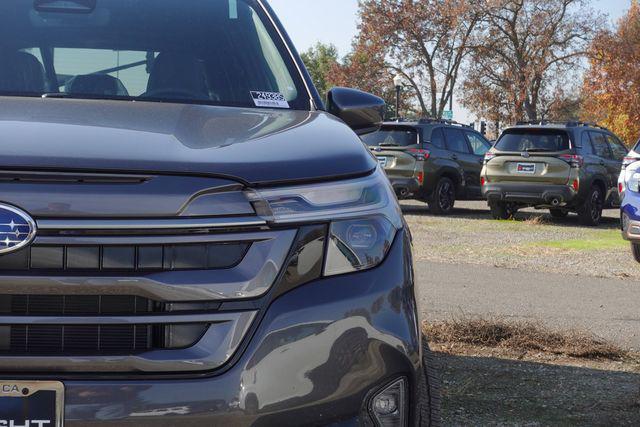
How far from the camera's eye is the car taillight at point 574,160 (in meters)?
16.1

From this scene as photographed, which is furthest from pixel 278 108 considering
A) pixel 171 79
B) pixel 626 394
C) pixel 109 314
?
pixel 626 394

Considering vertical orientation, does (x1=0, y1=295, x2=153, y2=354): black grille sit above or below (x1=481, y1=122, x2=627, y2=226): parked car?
above

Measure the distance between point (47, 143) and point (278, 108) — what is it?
122cm

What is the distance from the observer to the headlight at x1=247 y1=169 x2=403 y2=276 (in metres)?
2.30

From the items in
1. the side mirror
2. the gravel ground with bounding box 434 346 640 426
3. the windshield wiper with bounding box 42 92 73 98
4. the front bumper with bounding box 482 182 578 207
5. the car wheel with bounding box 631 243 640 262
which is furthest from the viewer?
the front bumper with bounding box 482 182 578 207

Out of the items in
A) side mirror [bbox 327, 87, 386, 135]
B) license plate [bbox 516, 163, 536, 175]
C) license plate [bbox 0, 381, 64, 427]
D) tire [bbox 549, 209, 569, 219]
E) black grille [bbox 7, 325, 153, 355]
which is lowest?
tire [bbox 549, 209, 569, 219]

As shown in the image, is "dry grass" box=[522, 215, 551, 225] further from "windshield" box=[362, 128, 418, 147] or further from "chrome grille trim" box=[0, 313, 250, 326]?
"chrome grille trim" box=[0, 313, 250, 326]

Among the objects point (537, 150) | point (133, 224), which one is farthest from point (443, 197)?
point (133, 224)

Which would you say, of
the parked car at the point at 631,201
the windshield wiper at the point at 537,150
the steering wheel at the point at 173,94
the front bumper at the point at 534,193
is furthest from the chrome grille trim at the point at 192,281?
the windshield wiper at the point at 537,150

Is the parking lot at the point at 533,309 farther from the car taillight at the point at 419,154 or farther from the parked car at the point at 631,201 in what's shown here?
the car taillight at the point at 419,154

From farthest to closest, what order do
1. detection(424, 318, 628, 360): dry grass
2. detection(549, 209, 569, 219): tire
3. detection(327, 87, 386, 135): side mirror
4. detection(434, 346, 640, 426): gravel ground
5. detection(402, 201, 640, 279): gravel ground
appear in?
detection(549, 209, 569, 219): tire
detection(402, 201, 640, 279): gravel ground
detection(424, 318, 628, 360): dry grass
detection(434, 346, 640, 426): gravel ground
detection(327, 87, 386, 135): side mirror

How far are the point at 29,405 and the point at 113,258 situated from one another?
36cm

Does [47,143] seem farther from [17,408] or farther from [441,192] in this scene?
[441,192]

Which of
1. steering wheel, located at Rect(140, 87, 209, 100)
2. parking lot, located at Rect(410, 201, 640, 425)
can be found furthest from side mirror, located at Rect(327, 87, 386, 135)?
parking lot, located at Rect(410, 201, 640, 425)
